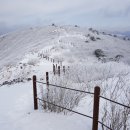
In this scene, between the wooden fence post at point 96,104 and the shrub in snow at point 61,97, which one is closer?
the wooden fence post at point 96,104

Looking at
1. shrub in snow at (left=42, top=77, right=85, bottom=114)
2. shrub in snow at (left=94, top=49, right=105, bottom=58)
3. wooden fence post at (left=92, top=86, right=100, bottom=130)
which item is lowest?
shrub in snow at (left=94, top=49, right=105, bottom=58)

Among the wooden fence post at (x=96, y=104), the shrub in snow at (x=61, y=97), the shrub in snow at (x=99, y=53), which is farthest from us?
the shrub in snow at (x=99, y=53)

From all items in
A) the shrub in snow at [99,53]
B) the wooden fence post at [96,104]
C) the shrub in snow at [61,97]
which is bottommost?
the shrub in snow at [99,53]

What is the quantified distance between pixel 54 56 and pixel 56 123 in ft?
82.9

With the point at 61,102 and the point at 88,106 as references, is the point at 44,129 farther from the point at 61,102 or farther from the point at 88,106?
the point at 88,106

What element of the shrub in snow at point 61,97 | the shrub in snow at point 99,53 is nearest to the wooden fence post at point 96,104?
the shrub in snow at point 61,97

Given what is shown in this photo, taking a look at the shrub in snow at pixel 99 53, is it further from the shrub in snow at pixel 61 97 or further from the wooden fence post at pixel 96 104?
the wooden fence post at pixel 96 104

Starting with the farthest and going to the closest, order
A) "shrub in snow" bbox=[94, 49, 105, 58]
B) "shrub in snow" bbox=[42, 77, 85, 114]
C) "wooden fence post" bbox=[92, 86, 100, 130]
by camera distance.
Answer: "shrub in snow" bbox=[94, 49, 105, 58], "shrub in snow" bbox=[42, 77, 85, 114], "wooden fence post" bbox=[92, 86, 100, 130]

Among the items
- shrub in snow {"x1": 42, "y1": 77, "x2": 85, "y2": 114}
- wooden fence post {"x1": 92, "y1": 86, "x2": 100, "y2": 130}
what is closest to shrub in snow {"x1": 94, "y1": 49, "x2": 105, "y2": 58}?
shrub in snow {"x1": 42, "y1": 77, "x2": 85, "y2": 114}

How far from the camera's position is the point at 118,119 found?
5.43 meters

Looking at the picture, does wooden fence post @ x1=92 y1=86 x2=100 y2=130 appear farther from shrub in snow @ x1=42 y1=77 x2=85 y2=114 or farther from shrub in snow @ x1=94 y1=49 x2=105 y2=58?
shrub in snow @ x1=94 y1=49 x2=105 y2=58

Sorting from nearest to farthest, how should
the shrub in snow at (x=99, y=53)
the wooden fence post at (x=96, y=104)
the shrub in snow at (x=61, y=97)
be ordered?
the wooden fence post at (x=96, y=104) → the shrub in snow at (x=61, y=97) → the shrub in snow at (x=99, y=53)

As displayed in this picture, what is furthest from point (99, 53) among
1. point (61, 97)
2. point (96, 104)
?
point (96, 104)

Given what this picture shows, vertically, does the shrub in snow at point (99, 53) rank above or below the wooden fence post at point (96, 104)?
below
